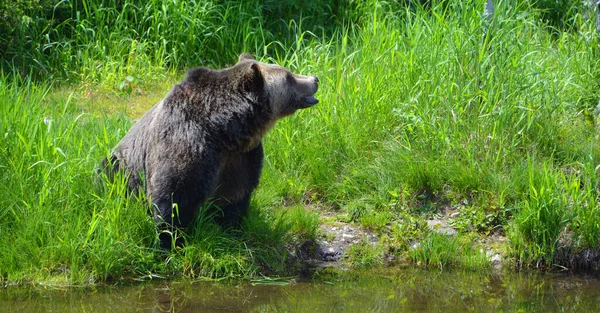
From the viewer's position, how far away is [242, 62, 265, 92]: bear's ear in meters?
5.95

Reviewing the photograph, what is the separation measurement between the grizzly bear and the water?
1.84 feet

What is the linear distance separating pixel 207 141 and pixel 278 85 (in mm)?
702

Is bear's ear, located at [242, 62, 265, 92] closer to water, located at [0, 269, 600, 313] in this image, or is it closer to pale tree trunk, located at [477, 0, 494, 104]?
water, located at [0, 269, 600, 313]

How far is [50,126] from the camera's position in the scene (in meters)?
6.54

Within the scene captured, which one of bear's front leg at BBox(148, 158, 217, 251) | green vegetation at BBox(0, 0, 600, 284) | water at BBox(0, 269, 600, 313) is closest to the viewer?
water at BBox(0, 269, 600, 313)

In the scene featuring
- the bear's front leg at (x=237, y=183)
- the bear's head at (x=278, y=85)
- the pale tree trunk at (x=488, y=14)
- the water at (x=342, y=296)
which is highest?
the pale tree trunk at (x=488, y=14)

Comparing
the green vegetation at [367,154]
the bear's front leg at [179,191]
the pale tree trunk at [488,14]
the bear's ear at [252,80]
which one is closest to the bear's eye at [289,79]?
the bear's ear at [252,80]

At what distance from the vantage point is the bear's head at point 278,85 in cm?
598

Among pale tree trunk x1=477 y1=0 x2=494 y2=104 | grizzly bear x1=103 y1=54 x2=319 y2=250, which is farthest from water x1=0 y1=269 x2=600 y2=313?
pale tree trunk x1=477 y1=0 x2=494 y2=104

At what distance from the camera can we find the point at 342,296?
5664 millimetres

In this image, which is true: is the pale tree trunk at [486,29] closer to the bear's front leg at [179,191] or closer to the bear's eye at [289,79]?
the bear's eye at [289,79]

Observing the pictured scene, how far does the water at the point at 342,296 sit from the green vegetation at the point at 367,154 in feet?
0.64

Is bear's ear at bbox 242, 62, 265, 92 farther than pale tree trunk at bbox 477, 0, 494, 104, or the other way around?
pale tree trunk at bbox 477, 0, 494, 104

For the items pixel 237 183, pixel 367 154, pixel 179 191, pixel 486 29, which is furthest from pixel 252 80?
pixel 486 29
